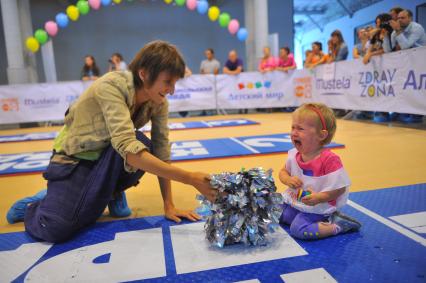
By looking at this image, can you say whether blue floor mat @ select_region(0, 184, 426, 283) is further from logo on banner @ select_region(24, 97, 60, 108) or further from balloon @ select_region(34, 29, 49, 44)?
balloon @ select_region(34, 29, 49, 44)

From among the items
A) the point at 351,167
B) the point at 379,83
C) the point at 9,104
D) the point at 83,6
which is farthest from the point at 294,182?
the point at 83,6

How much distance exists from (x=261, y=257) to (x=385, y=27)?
16.5ft

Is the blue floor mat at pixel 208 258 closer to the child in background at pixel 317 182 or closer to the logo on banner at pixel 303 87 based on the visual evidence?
the child in background at pixel 317 182

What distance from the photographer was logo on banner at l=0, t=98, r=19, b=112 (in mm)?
7348

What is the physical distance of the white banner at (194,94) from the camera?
8.05 metres

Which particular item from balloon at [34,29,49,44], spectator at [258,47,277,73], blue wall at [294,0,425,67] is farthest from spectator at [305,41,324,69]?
balloon at [34,29,49,44]

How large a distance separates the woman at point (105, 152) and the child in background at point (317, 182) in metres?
0.45

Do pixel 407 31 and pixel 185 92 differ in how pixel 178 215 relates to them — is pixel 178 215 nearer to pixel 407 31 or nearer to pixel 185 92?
pixel 407 31

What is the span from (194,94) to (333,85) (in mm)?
3281

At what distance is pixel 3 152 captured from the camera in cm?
434

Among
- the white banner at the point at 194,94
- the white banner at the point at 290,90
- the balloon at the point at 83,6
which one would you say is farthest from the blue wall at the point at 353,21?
the balloon at the point at 83,6

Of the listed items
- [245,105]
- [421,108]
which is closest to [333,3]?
[245,105]

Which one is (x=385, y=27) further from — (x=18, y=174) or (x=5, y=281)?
(x=5, y=281)

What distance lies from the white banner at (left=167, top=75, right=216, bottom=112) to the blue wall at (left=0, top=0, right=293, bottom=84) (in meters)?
4.30
